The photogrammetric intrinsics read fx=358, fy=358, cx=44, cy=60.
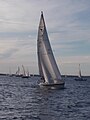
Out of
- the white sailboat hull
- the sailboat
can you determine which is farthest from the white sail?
the white sailboat hull

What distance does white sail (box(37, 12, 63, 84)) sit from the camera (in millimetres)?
83625

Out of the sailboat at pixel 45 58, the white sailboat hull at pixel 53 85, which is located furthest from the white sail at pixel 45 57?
the white sailboat hull at pixel 53 85

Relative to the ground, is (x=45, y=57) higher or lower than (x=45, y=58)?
higher

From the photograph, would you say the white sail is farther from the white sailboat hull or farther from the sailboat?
the white sailboat hull

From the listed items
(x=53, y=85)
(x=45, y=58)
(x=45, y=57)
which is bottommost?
(x=53, y=85)

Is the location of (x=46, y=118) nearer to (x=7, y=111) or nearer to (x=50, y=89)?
(x=7, y=111)

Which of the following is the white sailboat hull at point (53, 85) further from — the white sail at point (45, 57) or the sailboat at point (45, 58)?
the white sail at point (45, 57)

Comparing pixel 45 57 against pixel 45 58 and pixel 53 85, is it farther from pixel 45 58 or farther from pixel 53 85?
pixel 53 85

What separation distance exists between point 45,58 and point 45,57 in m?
0.24

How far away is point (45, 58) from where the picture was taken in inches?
3349

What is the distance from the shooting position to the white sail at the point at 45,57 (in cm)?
8362

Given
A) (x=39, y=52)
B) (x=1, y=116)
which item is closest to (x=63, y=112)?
(x=1, y=116)

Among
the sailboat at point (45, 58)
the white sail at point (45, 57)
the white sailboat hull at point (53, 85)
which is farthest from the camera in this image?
the white sail at point (45, 57)

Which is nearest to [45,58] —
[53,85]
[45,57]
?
[45,57]
